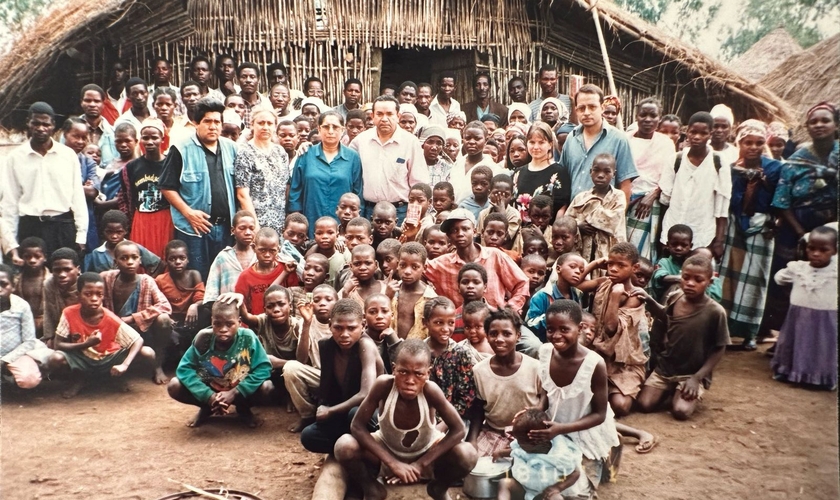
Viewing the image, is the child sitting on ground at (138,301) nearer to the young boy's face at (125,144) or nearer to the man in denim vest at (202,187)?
the man in denim vest at (202,187)

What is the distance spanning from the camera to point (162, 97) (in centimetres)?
527

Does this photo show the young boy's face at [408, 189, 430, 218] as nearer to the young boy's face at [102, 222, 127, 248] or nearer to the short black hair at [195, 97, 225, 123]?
the short black hair at [195, 97, 225, 123]

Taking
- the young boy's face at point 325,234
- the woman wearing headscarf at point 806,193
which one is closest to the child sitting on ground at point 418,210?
the young boy's face at point 325,234

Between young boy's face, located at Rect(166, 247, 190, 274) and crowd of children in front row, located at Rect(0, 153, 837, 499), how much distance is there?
1 cm

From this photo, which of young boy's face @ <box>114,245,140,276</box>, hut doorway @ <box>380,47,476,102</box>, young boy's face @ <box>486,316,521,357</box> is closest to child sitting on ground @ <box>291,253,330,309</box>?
young boy's face @ <box>114,245,140,276</box>

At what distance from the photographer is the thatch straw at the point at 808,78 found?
3477 millimetres

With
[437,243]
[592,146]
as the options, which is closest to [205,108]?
[437,243]

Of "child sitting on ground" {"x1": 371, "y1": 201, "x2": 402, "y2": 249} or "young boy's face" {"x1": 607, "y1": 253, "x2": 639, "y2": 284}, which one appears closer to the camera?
"young boy's face" {"x1": 607, "y1": 253, "x2": 639, "y2": 284}

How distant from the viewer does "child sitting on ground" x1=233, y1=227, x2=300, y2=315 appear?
423 centimetres

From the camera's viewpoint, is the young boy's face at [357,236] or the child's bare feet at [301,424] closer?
the child's bare feet at [301,424]

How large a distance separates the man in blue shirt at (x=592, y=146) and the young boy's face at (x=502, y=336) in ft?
4.87

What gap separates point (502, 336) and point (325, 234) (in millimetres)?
1426

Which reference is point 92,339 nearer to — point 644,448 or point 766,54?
point 644,448

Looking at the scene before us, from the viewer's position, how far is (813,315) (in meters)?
3.43
